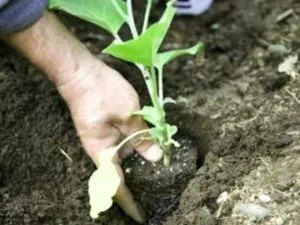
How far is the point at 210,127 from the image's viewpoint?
1.70 meters

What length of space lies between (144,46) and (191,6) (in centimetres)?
76

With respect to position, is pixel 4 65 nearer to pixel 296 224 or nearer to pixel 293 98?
pixel 293 98

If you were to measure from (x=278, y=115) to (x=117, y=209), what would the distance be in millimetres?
400

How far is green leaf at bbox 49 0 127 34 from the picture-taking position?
1.54 metres

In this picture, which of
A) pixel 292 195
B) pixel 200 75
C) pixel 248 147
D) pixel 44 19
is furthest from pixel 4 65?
pixel 292 195

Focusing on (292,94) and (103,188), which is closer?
(103,188)

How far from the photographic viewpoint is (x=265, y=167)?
4.96 feet

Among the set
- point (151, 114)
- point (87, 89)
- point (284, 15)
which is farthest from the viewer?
point (284, 15)

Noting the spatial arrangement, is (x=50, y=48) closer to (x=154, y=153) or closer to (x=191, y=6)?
(x=154, y=153)

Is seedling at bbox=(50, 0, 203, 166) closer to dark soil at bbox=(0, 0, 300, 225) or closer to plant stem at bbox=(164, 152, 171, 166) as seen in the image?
plant stem at bbox=(164, 152, 171, 166)

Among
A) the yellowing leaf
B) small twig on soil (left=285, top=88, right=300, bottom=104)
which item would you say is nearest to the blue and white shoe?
small twig on soil (left=285, top=88, right=300, bottom=104)

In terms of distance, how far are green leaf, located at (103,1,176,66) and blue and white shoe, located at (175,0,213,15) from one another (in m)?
0.69

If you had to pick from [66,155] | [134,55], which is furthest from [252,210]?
[66,155]

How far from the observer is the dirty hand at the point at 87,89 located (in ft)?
5.22
